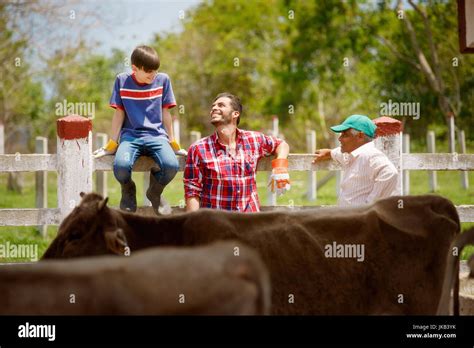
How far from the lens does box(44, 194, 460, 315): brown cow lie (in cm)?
384

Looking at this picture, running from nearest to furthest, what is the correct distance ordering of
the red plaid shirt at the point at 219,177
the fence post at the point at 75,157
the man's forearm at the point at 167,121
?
the red plaid shirt at the point at 219,177 < the man's forearm at the point at 167,121 < the fence post at the point at 75,157

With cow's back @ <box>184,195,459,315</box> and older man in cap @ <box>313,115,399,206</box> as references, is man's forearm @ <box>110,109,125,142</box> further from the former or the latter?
cow's back @ <box>184,195,459,315</box>

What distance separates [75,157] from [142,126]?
2.69 ft

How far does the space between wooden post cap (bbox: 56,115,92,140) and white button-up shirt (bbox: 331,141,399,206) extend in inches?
87.9

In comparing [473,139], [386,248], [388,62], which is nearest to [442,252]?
[386,248]

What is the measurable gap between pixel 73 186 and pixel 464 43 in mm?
3269

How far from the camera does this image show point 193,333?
9.24 feet

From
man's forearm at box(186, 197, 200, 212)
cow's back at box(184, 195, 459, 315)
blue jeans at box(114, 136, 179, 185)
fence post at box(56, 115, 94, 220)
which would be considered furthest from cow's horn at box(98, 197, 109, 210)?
fence post at box(56, 115, 94, 220)

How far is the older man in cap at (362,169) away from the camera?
203 inches

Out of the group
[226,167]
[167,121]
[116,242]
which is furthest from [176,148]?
[116,242]

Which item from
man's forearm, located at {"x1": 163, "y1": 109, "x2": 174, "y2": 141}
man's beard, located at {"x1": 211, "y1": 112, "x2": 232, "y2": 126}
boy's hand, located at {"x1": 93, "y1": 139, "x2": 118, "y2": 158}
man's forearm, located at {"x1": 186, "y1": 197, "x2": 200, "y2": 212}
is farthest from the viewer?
boy's hand, located at {"x1": 93, "y1": 139, "x2": 118, "y2": 158}

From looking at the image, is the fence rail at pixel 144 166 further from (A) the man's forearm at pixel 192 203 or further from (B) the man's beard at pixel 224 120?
(A) the man's forearm at pixel 192 203

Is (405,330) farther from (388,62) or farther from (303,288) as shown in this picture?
(388,62)

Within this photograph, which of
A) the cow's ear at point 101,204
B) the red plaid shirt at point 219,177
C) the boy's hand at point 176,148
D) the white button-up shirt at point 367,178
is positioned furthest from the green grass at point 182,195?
the cow's ear at point 101,204
